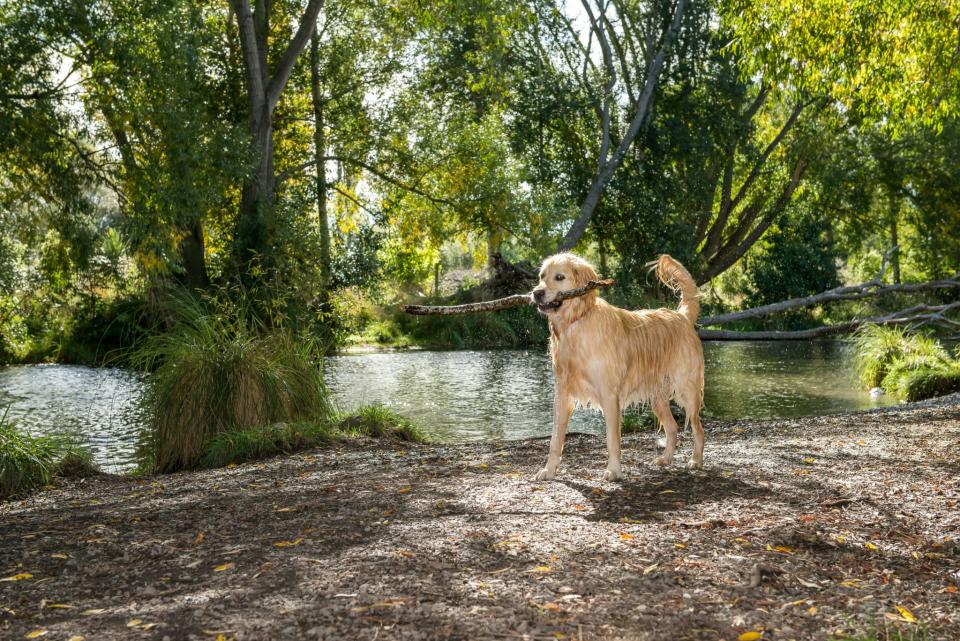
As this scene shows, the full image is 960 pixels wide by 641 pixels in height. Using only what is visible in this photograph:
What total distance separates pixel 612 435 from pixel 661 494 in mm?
569

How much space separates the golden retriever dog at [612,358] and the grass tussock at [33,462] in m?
4.61

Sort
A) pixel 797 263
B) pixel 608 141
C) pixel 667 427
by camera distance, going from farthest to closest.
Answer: pixel 797 263 → pixel 608 141 → pixel 667 427

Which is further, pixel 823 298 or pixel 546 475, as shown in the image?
pixel 823 298

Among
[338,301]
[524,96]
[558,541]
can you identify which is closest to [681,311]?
[558,541]

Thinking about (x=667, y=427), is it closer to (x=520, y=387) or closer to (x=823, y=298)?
(x=823, y=298)

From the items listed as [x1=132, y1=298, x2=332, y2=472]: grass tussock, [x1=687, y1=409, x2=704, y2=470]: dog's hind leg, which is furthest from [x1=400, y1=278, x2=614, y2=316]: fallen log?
[x1=132, y1=298, x2=332, y2=472]: grass tussock

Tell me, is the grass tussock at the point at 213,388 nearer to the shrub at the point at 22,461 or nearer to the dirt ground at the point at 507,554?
the shrub at the point at 22,461

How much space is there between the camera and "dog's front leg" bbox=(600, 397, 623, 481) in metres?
5.79

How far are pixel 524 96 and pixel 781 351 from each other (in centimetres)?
1119

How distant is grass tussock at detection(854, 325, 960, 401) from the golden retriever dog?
10408 mm

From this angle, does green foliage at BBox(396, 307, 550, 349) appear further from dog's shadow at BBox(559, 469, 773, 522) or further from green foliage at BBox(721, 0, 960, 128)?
dog's shadow at BBox(559, 469, 773, 522)

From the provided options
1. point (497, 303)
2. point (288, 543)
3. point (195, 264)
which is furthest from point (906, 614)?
point (195, 264)

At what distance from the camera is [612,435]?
19.4ft

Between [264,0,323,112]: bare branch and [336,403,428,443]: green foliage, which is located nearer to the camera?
[336,403,428,443]: green foliage
